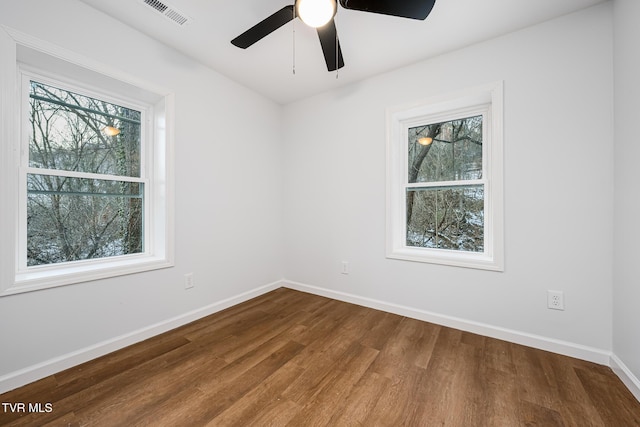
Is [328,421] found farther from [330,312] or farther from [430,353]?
[330,312]

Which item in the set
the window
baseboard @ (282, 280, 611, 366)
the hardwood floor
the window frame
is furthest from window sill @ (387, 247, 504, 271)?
the window frame

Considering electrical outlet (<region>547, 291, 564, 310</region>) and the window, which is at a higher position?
the window

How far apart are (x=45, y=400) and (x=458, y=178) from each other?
3464mm

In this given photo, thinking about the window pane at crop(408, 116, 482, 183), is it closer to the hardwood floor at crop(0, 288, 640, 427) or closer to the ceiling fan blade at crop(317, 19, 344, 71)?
the ceiling fan blade at crop(317, 19, 344, 71)

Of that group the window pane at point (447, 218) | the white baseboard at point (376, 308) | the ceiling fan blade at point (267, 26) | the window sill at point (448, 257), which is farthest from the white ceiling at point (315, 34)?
the white baseboard at point (376, 308)

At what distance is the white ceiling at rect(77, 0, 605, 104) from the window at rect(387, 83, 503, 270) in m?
0.47

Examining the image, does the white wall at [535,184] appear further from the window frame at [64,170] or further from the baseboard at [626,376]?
the window frame at [64,170]

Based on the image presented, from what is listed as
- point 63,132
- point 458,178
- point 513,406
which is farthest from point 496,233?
point 63,132

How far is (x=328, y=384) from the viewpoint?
1.53 meters

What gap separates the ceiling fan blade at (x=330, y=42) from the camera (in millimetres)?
1596

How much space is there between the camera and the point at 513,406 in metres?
1.36

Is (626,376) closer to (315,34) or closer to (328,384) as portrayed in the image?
(328,384)

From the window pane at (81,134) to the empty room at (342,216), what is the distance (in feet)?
0.05

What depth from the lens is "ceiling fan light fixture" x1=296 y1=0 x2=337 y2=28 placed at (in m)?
1.37
